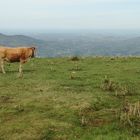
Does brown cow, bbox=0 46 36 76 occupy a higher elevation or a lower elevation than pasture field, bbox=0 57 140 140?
higher

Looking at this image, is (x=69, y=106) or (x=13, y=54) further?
(x=13, y=54)

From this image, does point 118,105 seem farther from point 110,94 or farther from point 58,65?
point 58,65

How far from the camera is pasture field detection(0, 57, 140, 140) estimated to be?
13602mm

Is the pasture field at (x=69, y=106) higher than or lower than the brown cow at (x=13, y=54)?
lower

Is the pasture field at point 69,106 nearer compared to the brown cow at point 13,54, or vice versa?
the pasture field at point 69,106

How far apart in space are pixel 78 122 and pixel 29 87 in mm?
6446

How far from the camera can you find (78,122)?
47.8 ft

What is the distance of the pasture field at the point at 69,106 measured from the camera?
13602 millimetres

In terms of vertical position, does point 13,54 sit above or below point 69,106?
above

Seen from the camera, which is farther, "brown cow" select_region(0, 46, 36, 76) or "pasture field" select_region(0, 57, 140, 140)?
"brown cow" select_region(0, 46, 36, 76)

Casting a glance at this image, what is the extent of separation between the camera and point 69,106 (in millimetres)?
16484

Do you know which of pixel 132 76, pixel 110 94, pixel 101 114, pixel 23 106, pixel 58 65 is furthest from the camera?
pixel 58 65

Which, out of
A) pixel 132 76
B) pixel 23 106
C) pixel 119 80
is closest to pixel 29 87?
pixel 23 106

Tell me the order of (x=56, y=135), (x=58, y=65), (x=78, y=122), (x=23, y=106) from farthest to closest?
(x=58, y=65) → (x=23, y=106) → (x=78, y=122) → (x=56, y=135)
